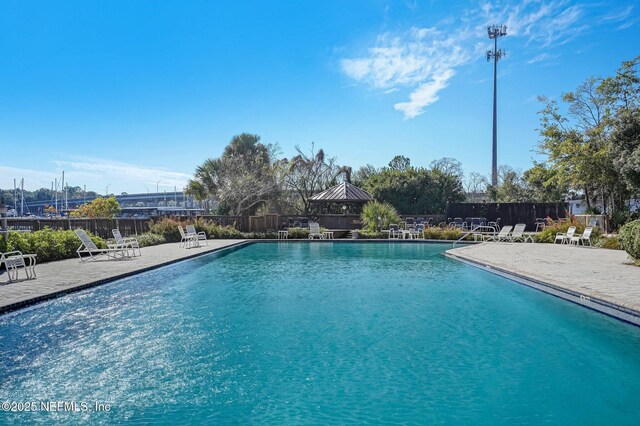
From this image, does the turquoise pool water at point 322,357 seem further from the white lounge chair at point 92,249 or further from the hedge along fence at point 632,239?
the white lounge chair at point 92,249

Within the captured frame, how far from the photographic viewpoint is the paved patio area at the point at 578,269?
639 centimetres

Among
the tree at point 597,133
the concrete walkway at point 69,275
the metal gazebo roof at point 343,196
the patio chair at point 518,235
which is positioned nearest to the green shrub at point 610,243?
the tree at point 597,133

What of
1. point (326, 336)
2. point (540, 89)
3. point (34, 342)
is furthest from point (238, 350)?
point (540, 89)

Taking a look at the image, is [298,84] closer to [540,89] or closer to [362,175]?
[540,89]

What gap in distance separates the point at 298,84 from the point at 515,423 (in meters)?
17.6

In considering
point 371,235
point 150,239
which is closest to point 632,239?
point 371,235

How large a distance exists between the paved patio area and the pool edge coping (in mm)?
41

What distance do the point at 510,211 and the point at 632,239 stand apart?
15.4m

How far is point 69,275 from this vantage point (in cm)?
867

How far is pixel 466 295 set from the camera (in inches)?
305

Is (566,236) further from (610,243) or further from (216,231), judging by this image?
(216,231)

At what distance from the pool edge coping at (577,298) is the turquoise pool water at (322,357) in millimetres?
133

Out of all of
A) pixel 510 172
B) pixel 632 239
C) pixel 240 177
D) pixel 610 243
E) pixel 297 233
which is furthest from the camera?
pixel 510 172

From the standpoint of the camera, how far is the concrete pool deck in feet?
19.6
